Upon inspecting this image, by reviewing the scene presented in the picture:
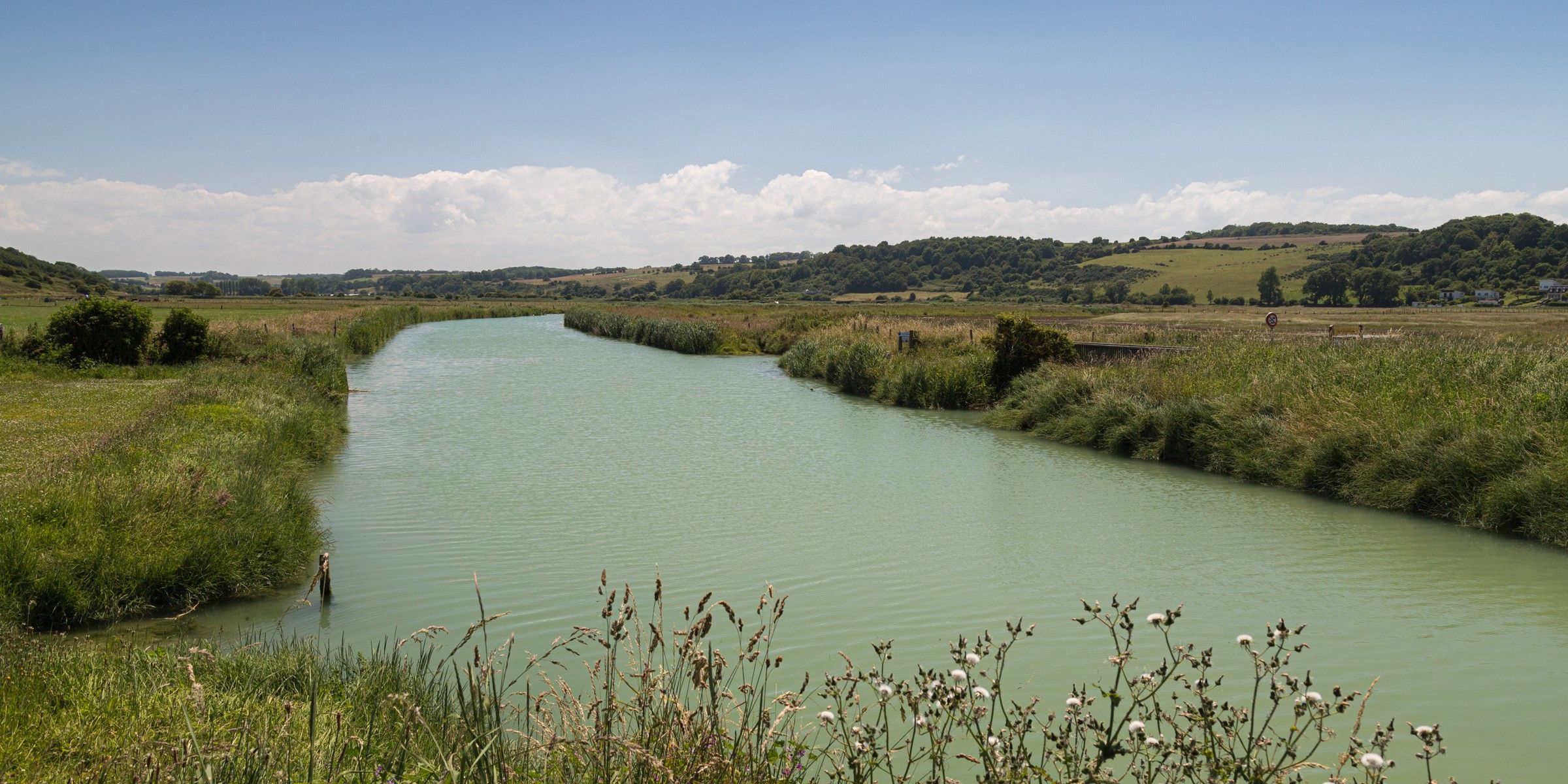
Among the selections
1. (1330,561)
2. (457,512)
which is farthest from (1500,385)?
(457,512)

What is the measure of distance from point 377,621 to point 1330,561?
8.64 meters

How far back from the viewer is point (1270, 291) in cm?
7938

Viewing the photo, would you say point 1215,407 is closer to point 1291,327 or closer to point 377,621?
point 377,621

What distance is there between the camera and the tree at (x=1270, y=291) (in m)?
77.8

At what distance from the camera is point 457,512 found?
11125mm

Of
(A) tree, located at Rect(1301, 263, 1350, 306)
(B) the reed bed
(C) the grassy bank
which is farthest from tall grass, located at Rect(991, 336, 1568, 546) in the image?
(A) tree, located at Rect(1301, 263, 1350, 306)

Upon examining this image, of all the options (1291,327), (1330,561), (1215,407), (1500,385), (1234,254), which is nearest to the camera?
(1330,561)

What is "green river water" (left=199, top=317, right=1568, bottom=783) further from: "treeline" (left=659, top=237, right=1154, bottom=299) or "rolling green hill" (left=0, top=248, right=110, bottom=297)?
"treeline" (left=659, top=237, right=1154, bottom=299)

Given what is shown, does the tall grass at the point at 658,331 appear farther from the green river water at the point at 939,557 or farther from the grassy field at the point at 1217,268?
the grassy field at the point at 1217,268

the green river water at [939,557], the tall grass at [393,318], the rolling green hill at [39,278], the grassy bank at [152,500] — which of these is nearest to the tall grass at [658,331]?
the tall grass at [393,318]

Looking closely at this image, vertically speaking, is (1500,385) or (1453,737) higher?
(1500,385)

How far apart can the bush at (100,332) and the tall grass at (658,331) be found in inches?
892

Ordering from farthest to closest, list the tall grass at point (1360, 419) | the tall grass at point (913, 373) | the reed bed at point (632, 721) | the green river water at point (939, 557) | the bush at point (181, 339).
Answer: the bush at point (181, 339)
the tall grass at point (913, 373)
the tall grass at point (1360, 419)
the green river water at point (939, 557)
the reed bed at point (632, 721)

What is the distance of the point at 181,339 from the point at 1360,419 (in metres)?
24.8
